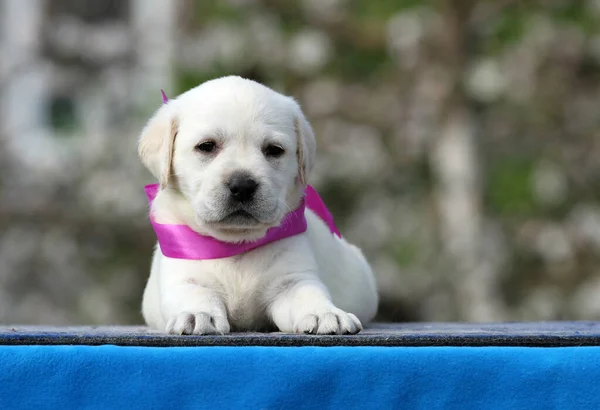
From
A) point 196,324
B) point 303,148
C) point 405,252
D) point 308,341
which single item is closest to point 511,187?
point 405,252

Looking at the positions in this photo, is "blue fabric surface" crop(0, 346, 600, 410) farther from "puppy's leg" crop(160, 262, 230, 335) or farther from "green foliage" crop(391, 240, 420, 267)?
"green foliage" crop(391, 240, 420, 267)

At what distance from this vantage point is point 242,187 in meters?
3.26

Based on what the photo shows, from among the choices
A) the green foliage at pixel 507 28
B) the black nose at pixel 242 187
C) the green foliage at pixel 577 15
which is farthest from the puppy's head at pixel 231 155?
the green foliage at pixel 577 15

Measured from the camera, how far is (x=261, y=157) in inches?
134

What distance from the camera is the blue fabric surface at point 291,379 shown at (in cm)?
253

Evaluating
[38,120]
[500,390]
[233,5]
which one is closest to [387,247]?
[233,5]

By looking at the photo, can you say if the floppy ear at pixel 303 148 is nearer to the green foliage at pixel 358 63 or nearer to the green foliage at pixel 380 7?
the green foliage at pixel 358 63

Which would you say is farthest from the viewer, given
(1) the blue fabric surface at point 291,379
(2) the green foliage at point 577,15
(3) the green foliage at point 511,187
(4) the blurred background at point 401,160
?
(3) the green foliage at point 511,187

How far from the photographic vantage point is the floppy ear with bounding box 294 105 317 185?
362 centimetres

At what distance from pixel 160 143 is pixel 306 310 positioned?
3.04 feet

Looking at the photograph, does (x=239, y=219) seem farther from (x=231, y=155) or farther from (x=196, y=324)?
(x=196, y=324)

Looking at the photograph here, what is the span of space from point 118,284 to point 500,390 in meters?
6.41

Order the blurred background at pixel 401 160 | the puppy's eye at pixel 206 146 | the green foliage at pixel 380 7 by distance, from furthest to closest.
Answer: the green foliage at pixel 380 7, the blurred background at pixel 401 160, the puppy's eye at pixel 206 146

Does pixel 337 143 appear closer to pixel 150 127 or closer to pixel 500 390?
pixel 150 127
